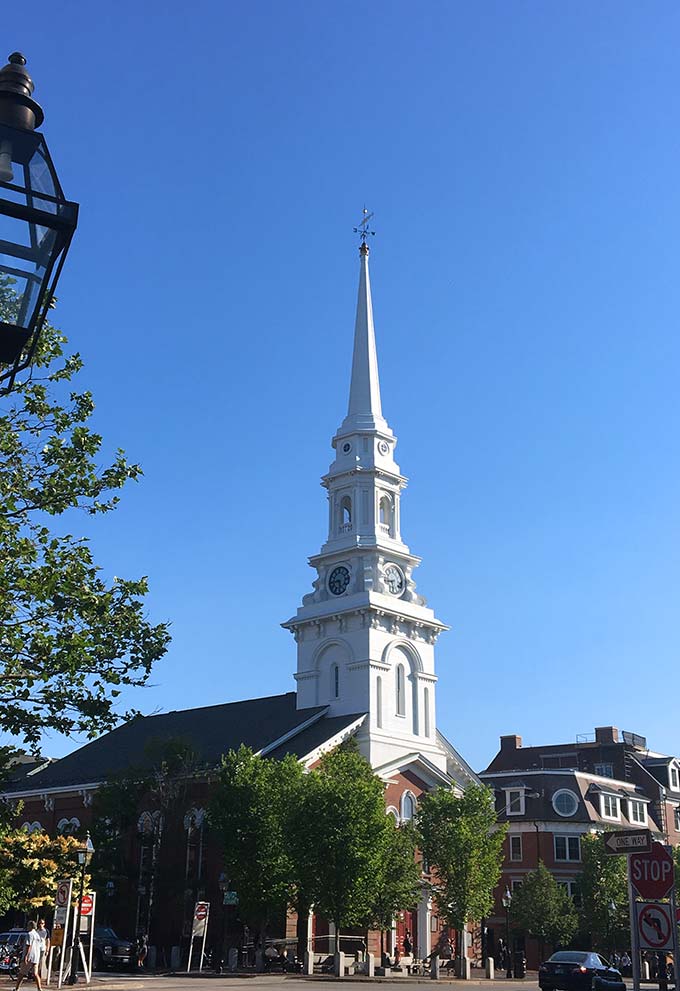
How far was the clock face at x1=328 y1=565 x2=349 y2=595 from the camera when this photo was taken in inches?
2571

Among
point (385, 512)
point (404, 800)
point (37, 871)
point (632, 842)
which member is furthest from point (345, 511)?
point (632, 842)

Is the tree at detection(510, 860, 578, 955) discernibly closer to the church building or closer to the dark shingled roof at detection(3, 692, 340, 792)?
the church building

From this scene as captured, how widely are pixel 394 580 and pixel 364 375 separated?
1421 cm

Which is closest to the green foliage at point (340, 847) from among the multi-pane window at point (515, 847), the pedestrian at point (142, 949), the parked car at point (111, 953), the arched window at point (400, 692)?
the parked car at point (111, 953)

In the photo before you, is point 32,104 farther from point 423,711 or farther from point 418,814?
point 423,711

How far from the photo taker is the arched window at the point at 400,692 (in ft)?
209

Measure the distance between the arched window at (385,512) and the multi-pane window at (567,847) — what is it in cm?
2310

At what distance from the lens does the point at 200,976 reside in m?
41.4

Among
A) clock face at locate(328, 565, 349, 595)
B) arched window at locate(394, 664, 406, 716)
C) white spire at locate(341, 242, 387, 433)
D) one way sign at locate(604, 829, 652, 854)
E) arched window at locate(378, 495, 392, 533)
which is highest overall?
white spire at locate(341, 242, 387, 433)

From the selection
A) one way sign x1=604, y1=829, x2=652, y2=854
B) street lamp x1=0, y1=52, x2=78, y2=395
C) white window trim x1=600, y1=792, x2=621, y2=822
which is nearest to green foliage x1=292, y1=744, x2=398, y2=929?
white window trim x1=600, y1=792, x2=621, y2=822

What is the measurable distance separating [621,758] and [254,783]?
146ft

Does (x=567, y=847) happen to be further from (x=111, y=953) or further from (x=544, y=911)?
(x=111, y=953)

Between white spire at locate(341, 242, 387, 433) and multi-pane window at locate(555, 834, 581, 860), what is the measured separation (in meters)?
29.0

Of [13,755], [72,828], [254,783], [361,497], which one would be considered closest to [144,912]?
[72,828]
